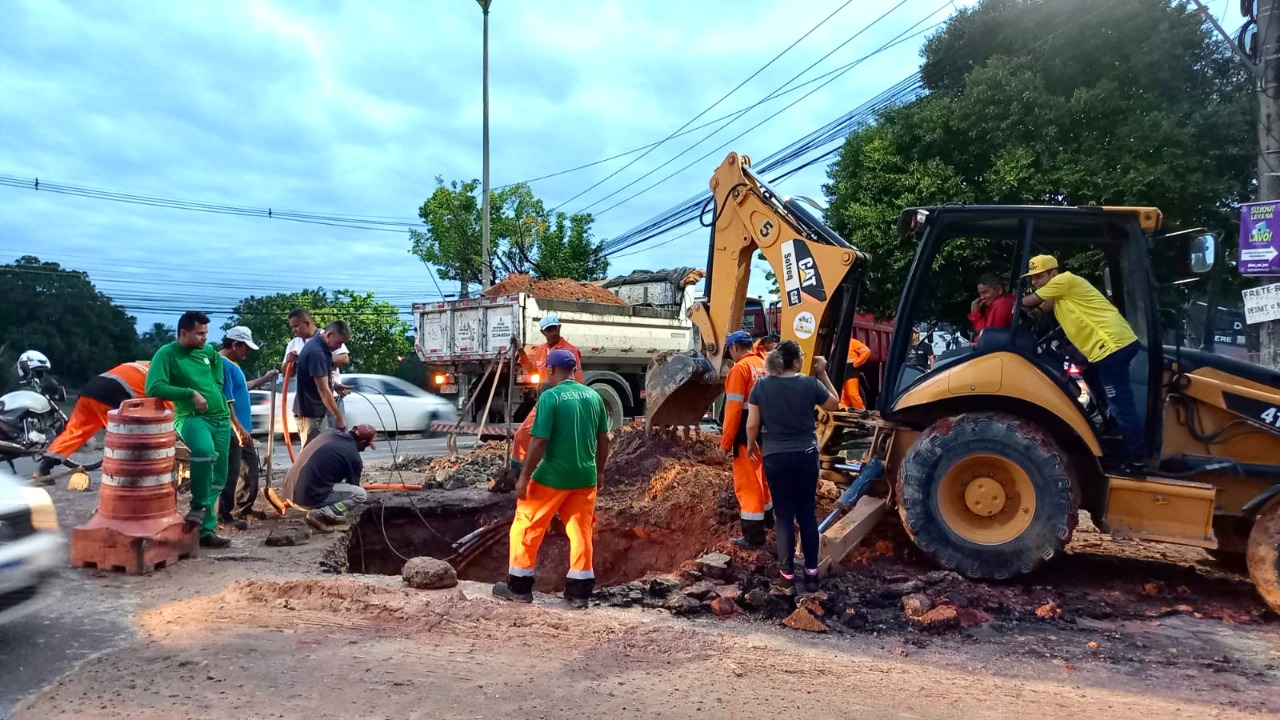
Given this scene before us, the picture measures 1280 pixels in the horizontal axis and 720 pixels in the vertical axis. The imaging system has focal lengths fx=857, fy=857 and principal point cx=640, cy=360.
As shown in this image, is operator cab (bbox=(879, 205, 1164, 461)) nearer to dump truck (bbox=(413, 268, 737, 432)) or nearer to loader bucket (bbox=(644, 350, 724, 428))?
loader bucket (bbox=(644, 350, 724, 428))

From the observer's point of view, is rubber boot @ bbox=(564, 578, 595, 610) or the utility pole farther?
the utility pole

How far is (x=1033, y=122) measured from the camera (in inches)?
574

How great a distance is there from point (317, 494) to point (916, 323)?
16.9ft

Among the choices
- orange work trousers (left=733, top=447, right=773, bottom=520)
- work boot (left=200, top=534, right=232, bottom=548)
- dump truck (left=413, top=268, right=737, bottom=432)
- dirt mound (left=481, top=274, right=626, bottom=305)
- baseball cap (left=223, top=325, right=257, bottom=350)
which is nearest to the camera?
work boot (left=200, top=534, right=232, bottom=548)

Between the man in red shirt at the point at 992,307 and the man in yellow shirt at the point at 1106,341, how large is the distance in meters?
0.42

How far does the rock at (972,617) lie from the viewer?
501 centimetres

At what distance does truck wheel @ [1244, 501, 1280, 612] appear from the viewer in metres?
5.05

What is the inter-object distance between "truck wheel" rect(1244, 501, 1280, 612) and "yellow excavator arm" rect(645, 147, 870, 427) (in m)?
3.12

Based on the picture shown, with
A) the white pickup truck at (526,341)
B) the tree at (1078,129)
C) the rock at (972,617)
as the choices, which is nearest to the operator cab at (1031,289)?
the rock at (972,617)

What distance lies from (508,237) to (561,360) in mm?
20055

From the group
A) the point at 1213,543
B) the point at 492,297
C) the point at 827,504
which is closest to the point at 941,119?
the point at 492,297

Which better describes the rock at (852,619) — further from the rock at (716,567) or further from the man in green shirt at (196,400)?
the man in green shirt at (196,400)

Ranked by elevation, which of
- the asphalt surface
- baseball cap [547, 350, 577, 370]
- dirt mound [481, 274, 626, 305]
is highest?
dirt mound [481, 274, 626, 305]

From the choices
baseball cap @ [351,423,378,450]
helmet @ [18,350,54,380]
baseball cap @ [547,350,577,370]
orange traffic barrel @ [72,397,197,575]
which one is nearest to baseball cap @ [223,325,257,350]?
baseball cap @ [351,423,378,450]
